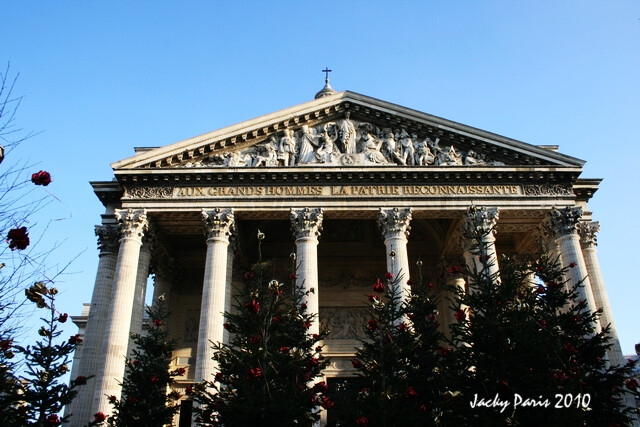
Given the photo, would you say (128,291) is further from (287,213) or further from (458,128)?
(458,128)

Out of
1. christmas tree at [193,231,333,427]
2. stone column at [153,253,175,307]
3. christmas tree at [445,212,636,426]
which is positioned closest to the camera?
christmas tree at [445,212,636,426]

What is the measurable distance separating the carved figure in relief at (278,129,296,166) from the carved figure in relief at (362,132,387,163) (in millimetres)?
3014

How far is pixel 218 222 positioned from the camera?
74.5 feet

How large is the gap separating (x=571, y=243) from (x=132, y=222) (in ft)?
56.8

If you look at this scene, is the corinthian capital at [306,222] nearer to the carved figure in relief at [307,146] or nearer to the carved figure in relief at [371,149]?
the carved figure in relief at [307,146]

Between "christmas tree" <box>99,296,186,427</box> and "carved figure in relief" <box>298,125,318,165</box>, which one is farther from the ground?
"carved figure in relief" <box>298,125,318,165</box>

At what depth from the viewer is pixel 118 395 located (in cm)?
1972

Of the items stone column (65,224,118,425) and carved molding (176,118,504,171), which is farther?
carved molding (176,118,504,171)

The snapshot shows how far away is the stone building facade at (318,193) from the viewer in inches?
869

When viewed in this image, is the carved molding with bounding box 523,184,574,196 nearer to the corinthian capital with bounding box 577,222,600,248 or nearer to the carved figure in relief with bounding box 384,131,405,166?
the corinthian capital with bounding box 577,222,600,248

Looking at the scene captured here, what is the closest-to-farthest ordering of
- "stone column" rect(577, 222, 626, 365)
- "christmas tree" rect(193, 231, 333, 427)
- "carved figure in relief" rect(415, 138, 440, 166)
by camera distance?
1. "christmas tree" rect(193, 231, 333, 427)
2. "stone column" rect(577, 222, 626, 365)
3. "carved figure in relief" rect(415, 138, 440, 166)

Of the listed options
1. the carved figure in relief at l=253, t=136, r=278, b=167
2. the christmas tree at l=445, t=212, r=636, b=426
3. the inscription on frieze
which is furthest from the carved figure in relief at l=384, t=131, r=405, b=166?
the christmas tree at l=445, t=212, r=636, b=426

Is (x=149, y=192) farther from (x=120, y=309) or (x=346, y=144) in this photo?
(x=346, y=144)

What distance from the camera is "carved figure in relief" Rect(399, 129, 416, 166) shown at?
78.5 feet
